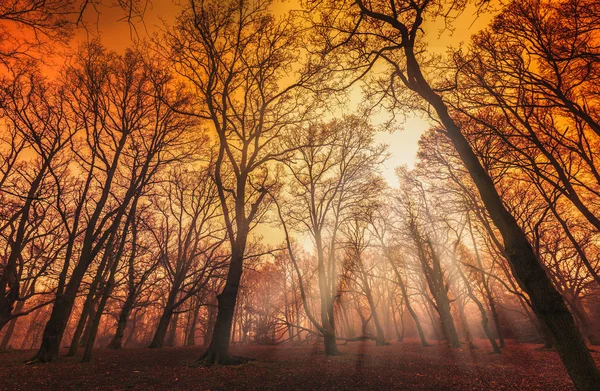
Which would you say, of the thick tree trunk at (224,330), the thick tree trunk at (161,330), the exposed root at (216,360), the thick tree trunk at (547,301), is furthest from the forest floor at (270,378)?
the thick tree trunk at (161,330)

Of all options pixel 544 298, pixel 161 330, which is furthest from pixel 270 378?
pixel 161 330

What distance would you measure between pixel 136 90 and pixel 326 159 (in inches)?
406

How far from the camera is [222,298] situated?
820 centimetres

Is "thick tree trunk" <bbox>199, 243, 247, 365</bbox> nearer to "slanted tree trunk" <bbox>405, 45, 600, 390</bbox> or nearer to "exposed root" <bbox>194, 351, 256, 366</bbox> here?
"exposed root" <bbox>194, 351, 256, 366</bbox>

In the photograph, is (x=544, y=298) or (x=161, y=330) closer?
(x=544, y=298)

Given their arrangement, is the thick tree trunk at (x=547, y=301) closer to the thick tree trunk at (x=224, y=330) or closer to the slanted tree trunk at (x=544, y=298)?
the slanted tree trunk at (x=544, y=298)

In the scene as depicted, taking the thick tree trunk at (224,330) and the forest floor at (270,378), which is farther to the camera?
the thick tree trunk at (224,330)

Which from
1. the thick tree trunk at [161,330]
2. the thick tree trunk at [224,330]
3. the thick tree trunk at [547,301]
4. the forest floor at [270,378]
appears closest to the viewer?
the thick tree trunk at [547,301]

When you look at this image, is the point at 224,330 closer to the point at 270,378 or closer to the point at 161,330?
the point at 270,378

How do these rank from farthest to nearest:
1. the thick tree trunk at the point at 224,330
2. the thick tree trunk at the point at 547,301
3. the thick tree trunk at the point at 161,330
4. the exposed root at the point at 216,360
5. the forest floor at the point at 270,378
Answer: the thick tree trunk at the point at 161,330
the thick tree trunk at the point at 224,330
the exposed root at the point at 216,360
the forest floor at the point at 270,378
the thick tree trunk at the point at 547,301

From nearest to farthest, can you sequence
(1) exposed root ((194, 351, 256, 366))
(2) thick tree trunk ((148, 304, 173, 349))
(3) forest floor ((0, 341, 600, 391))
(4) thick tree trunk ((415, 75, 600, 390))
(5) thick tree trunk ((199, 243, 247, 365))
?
(4) thick tree trunk ((415, 75, 600, 390)) → (3) forest floor ((0, 341, 600, 391)) → (1) exposed root ((194, 351, 256, 366)) → (5) thick tree trunk ((199, 243, 247, 365)) → (2) thick tree trunk ((148, 304, 173, 349))

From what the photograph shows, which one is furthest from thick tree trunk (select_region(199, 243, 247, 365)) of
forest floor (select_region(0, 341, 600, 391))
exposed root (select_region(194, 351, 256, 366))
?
forest floor (select_region(0, 341, 600, 391))

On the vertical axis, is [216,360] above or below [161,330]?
below

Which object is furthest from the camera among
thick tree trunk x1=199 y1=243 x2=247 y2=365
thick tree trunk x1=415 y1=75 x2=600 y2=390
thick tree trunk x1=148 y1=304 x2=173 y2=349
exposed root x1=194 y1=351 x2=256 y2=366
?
thick tree trunk x1=148 y1=304 x2=173 y2=349
